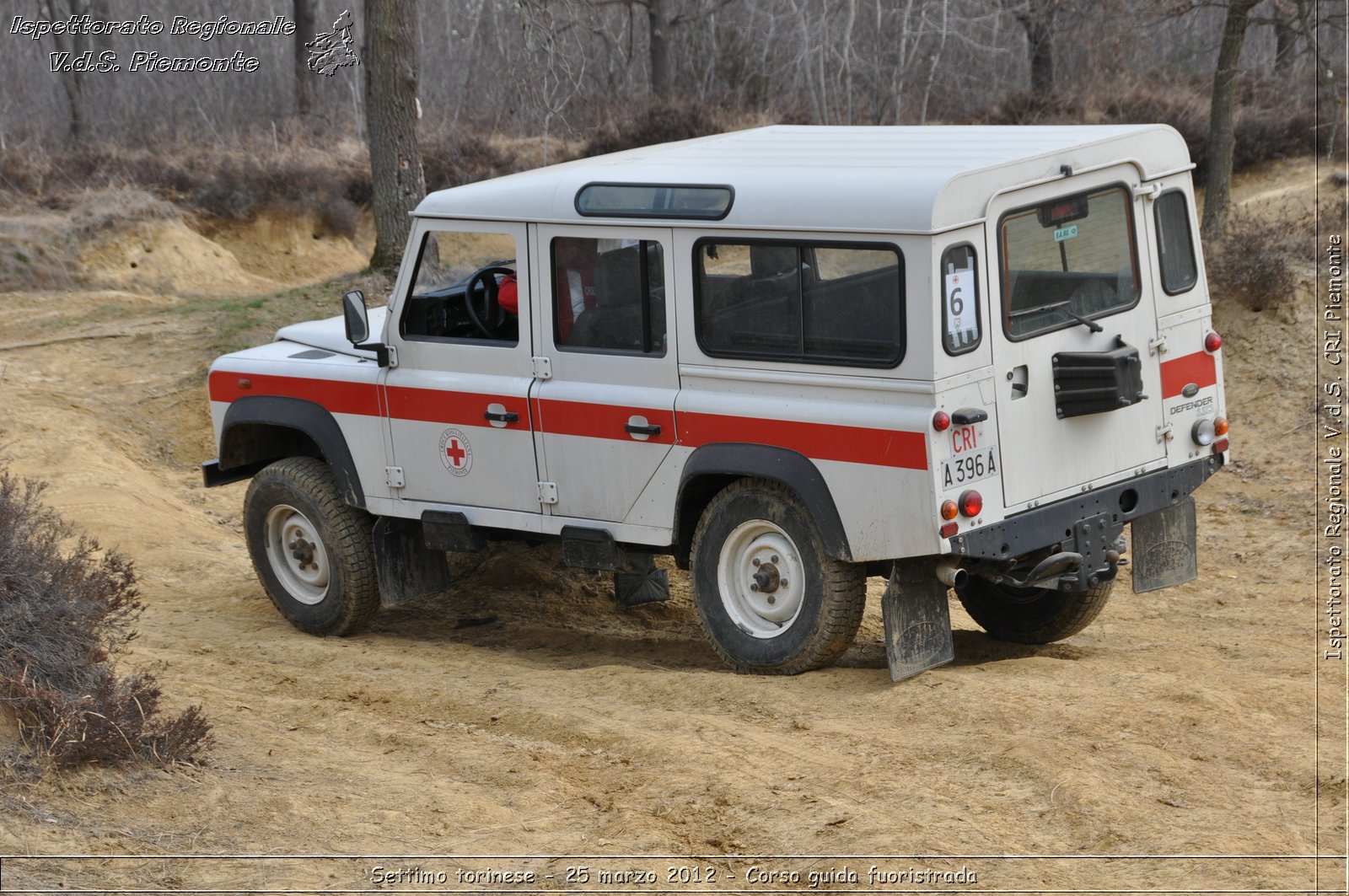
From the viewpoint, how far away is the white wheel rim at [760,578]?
6.73 m

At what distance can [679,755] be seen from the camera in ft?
19.2

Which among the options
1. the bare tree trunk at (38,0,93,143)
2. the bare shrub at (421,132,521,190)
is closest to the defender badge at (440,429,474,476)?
the bare shrub at (421,132,521,190)

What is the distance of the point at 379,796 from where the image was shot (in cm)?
553

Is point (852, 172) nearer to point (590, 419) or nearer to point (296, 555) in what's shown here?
point (590, 419)

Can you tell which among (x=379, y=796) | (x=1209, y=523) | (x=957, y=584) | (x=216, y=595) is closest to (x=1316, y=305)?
(x=1209, y=523)

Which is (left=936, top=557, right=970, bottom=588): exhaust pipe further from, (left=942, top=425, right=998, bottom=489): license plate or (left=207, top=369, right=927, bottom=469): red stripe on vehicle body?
(left=207, top=369, right=927, bottom=469): red stripe on vehicle body

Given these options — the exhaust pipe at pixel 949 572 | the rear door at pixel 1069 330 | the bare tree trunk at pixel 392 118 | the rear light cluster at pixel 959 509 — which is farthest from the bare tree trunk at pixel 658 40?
the rear light cluster at pixel 959 509

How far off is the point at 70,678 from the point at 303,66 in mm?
24887

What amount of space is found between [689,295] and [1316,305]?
811cm

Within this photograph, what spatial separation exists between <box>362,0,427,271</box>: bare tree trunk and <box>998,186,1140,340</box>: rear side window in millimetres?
9762

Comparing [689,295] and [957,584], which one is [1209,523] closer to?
[957,584]

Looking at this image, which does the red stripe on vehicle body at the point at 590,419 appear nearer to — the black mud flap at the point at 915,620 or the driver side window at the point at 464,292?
the driver side window at the point at 464,292

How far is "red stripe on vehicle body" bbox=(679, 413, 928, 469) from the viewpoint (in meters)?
6.03

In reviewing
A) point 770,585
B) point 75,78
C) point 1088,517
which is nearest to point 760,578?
point 770,585
